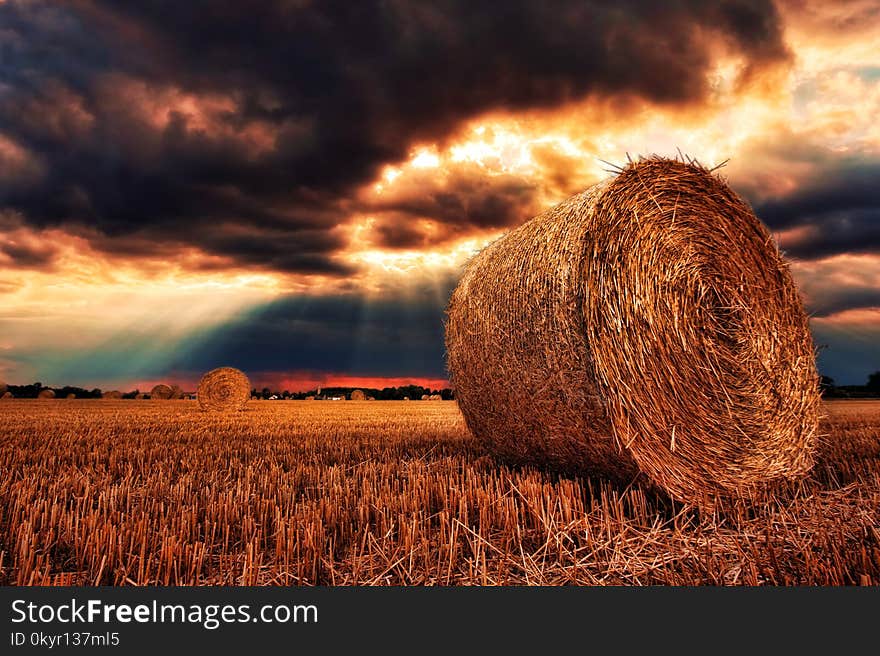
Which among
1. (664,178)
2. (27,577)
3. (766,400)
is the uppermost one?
(664,178)

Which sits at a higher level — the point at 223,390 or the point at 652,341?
the point at 652,341

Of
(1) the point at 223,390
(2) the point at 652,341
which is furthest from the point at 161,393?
(2) the point at 652,341

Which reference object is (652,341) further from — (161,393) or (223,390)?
(161,393)

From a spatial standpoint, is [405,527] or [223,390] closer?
[405,527]

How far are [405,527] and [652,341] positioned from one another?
8.19 ft

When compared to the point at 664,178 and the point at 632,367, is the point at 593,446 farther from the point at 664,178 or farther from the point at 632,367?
the point at 664,178

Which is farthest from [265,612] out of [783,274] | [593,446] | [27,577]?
[783,274]

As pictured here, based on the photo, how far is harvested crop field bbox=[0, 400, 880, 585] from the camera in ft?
9.87

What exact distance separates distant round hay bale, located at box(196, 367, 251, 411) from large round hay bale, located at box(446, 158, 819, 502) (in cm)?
1502

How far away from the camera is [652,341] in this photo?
A: 479 cm

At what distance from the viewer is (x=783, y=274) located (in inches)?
226

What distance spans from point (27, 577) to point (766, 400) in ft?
17.5

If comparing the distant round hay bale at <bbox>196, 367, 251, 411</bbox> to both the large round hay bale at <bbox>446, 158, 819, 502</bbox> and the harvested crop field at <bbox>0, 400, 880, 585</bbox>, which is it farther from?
the large round hay bale at <bbox>446, 158, 819, 502</bbox>

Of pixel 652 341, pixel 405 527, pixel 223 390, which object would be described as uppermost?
pixel 652 341
